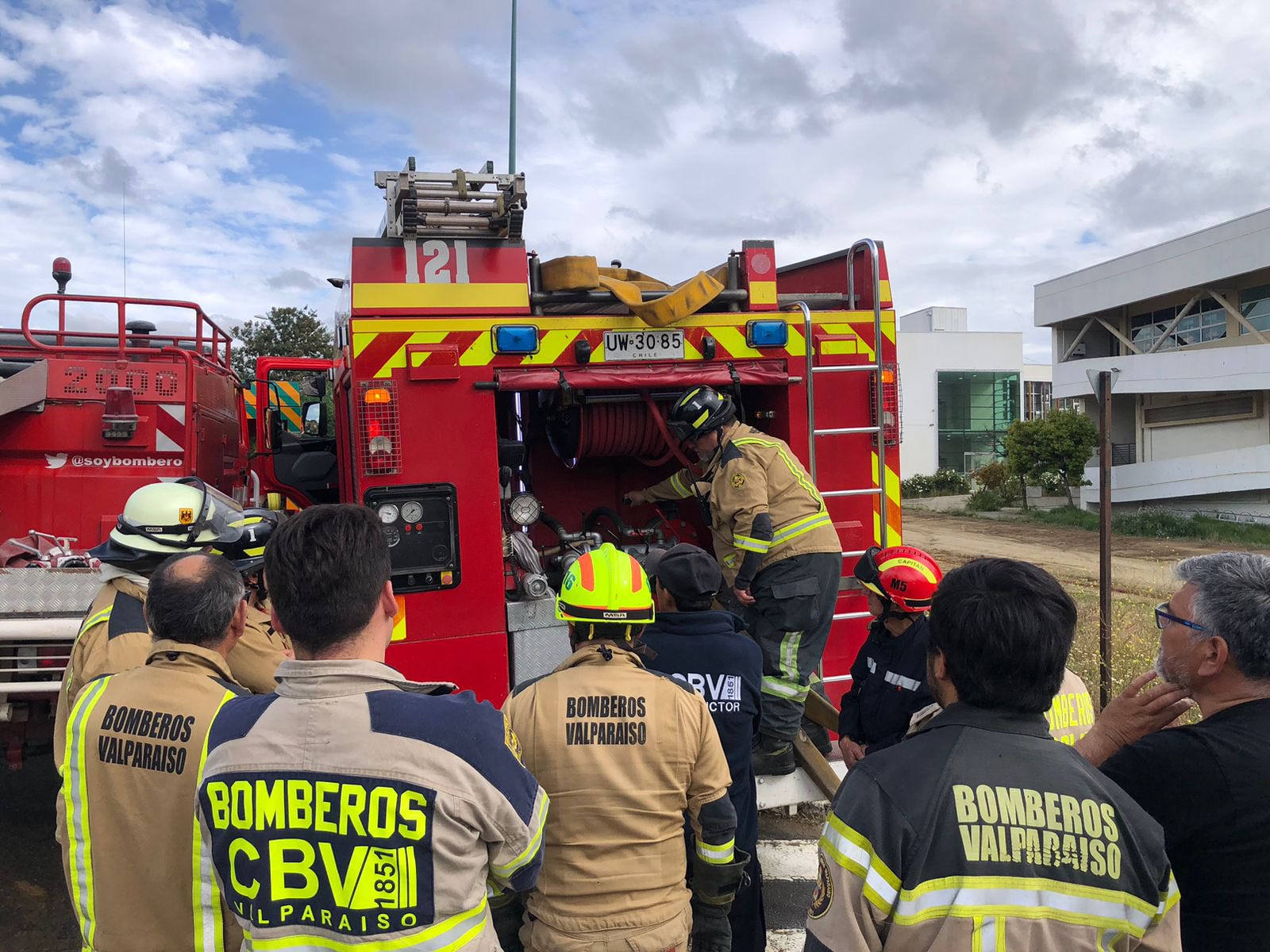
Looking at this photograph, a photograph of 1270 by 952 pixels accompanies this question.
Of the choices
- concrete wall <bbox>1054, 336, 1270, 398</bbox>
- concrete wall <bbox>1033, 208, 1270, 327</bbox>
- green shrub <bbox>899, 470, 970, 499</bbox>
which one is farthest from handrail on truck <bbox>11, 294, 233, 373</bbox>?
green shrub <bbox>899, 470, 970, 499</bbox>

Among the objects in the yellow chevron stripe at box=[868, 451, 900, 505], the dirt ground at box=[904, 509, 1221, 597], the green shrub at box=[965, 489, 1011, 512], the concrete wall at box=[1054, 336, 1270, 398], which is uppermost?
the concrete wall at box=[1054, 336, 1270, 398]

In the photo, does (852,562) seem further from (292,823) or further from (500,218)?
(292,823)

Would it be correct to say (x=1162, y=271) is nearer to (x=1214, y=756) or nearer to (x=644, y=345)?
(x=644, y=345)

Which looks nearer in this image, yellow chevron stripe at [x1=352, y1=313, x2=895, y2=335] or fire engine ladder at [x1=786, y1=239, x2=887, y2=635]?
yellow chevron stripe at [x1=352, y1=313, x2=895, y2=335]

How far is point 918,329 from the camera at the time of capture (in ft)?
163

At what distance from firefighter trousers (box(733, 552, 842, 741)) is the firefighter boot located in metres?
0.12

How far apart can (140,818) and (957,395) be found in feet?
147

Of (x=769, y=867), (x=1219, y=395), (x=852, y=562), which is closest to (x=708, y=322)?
(x=852, y=562)

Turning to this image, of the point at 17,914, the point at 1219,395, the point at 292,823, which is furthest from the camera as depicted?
the point at 1219,395

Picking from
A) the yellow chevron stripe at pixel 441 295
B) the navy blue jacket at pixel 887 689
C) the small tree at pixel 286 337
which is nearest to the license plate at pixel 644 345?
the yellow chevron stripe at pixel 441 295

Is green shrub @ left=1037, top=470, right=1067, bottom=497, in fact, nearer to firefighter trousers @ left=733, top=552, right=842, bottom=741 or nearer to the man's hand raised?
firefighter trousers @ left=733, top=552, right=842, bottom=741

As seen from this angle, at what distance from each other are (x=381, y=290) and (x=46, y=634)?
1937mm

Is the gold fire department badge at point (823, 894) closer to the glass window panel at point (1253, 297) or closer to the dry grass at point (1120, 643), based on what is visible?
the dry grass at point (1120, 643)

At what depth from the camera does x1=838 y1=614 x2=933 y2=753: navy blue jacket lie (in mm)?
2883
